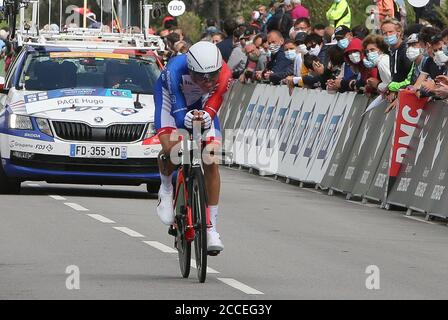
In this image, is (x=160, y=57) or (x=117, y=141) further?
(x=160, y=57)

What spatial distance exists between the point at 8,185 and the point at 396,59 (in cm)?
505

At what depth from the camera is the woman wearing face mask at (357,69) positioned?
21.8 meters

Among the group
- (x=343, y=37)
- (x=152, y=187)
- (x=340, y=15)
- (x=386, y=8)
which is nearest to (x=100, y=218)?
(x=152, y=187)

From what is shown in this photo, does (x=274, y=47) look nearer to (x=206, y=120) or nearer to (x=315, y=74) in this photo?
(x=315, y=74)

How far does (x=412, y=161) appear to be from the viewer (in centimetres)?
1939

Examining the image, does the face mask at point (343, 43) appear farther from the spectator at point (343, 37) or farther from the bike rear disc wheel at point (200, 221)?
the bike rear disc wheel at point (200, 221)

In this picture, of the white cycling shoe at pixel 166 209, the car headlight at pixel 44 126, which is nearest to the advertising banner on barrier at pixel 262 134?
the car headlight at pixel 44 126

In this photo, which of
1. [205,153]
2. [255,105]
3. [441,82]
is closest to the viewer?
[205,153]

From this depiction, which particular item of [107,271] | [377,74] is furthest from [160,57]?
[107,271]

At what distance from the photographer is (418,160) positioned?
19203 millimetres

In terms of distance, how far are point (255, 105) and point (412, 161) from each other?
8.41m

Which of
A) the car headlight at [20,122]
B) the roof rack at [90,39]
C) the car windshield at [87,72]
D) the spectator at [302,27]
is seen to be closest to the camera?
the car headlight at [20,122]

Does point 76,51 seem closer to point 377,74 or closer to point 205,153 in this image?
point 377,74

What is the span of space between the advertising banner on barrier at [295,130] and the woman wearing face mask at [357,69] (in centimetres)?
156
